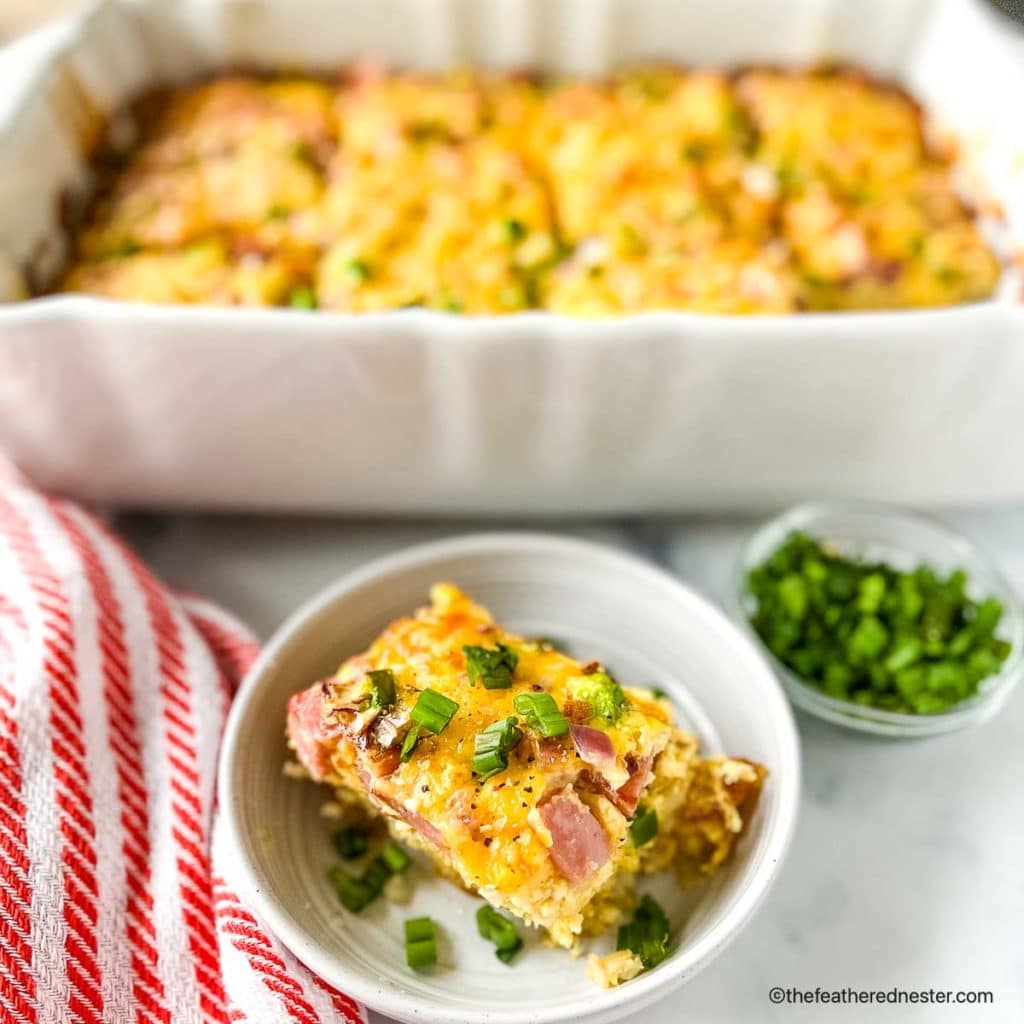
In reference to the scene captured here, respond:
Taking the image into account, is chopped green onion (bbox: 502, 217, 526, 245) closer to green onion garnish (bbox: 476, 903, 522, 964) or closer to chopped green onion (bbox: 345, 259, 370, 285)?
chopped green onion (bbox: 345, 259, 370, 285)

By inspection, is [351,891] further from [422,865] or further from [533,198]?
[533,198]

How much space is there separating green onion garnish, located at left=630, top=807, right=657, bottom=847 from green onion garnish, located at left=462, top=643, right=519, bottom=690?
23 centimetres

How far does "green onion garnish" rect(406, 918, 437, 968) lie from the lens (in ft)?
4.05

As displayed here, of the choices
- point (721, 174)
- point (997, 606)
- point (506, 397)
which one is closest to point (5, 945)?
point (506, 397)

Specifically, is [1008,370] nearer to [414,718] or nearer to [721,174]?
[721,174]

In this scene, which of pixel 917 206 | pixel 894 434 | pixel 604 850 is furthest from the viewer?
pixel 917 206

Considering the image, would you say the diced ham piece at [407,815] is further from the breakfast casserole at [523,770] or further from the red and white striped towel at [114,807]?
the red and white striped towel at [114,807]

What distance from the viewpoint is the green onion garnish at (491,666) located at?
3.89 ft

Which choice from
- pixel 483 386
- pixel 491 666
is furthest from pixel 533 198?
pixel 491 666

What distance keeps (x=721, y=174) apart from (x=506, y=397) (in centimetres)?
78

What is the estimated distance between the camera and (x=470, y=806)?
42.8 inches

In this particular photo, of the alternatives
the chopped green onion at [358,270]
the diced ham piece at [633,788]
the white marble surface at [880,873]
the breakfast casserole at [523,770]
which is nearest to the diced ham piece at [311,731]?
the breakfast casserole at [523,770]

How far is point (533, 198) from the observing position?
1.88m

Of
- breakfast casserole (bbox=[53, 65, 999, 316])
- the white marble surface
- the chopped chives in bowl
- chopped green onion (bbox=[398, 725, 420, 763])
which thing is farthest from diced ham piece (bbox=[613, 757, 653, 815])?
breakfast casserole (bbox=[53, 65, 999, 316])
